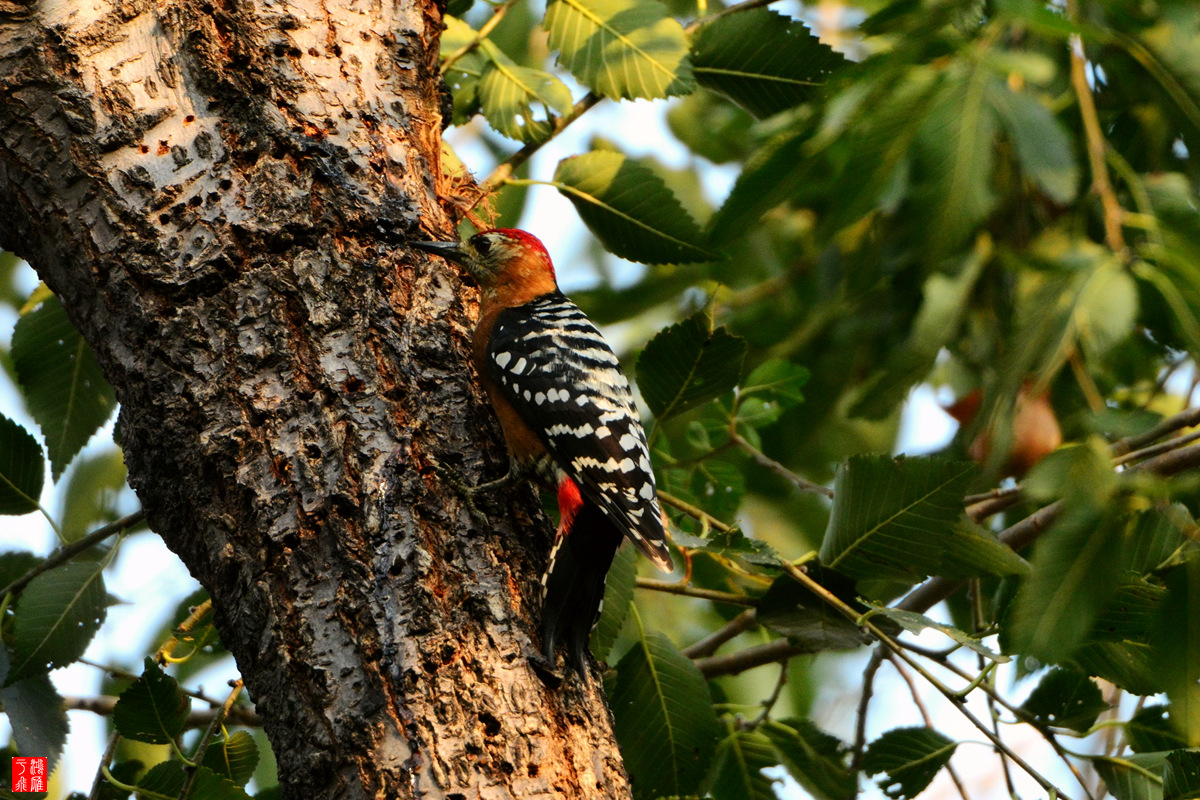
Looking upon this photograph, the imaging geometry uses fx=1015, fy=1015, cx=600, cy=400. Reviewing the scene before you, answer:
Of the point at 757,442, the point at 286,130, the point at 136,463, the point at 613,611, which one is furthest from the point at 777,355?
the point at 136,463

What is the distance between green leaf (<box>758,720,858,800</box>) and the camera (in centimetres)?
273

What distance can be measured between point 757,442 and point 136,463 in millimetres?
1822

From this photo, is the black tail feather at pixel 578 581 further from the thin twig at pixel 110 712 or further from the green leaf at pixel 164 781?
the thin twig at pixel 110 712

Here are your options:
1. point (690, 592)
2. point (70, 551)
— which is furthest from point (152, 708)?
point (690, 592)

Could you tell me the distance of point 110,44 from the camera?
233 centimetres

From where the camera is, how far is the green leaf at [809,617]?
93.0 inches

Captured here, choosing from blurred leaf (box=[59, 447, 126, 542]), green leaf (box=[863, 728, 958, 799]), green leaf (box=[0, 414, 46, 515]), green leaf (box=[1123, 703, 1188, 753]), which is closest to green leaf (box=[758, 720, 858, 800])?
green leaf (box=[863, 728, 958, 799])

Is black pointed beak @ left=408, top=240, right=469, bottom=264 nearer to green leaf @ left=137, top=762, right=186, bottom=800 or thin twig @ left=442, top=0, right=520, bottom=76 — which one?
thin twig @ left=442, top=0, right=520, bottom=76

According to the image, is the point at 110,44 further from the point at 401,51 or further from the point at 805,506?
the point at 805,506

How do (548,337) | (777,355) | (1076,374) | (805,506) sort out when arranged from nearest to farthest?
(548,337) < (1076,374) < (777,355) < (805,506)

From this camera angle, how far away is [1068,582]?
131cm

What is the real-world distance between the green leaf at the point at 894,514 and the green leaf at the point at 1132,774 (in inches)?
22.8

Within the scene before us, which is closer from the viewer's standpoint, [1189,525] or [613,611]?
[1189,525]

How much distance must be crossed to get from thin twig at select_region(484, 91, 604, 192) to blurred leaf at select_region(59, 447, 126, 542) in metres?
1.93
